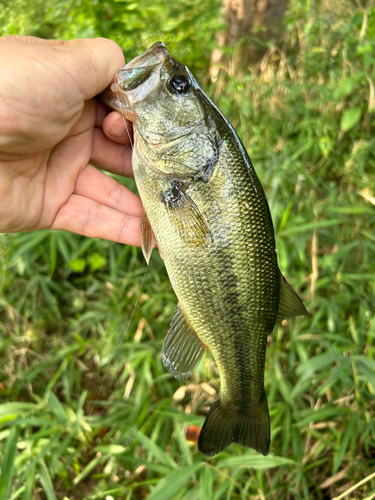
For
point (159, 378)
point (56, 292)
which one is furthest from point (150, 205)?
point (56, 292)

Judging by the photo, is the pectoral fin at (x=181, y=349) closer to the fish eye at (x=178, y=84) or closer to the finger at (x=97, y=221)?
the finger at (x=97, y=221)

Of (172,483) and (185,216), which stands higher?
(185,216)

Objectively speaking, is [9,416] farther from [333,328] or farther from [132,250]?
[333,328]

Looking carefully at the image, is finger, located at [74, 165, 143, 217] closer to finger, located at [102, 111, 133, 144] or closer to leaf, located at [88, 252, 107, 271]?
finger, located at [102, 111, 133, 144]

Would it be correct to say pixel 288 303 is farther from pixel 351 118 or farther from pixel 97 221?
pixel 351 118

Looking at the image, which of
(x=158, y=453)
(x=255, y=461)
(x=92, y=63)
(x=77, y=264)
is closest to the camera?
(x=92, y=63)

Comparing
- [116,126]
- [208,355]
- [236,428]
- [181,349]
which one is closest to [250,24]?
[116,126]
